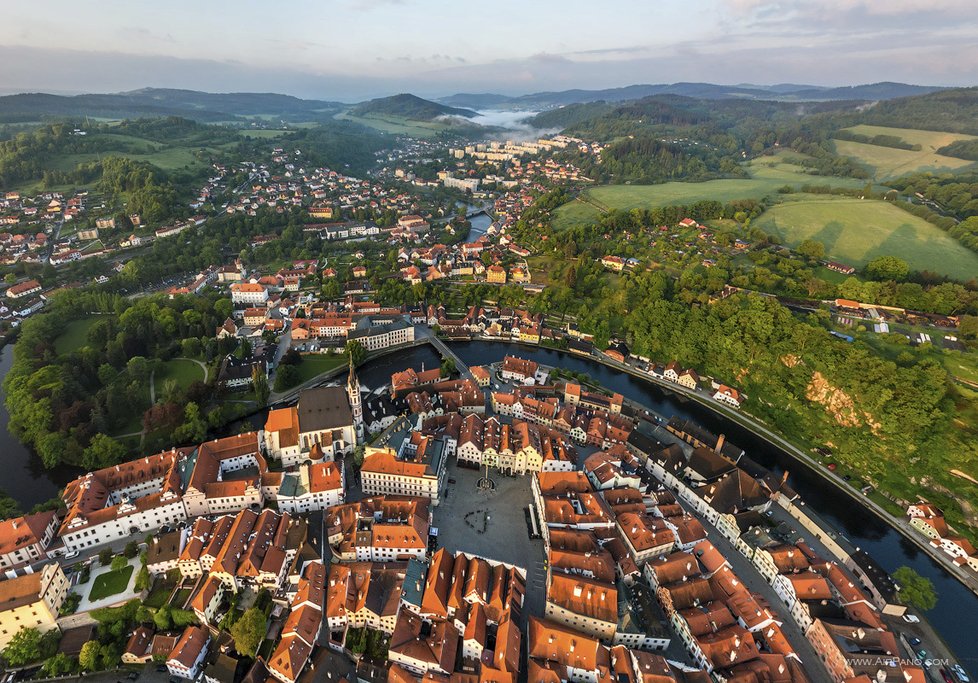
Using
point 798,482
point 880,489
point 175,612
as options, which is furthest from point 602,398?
point 175,612

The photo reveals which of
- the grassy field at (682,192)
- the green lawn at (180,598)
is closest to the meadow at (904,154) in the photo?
the grassy field at (682,192)

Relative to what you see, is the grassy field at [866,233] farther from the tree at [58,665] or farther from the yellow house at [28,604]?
the yellow house at [28,604]

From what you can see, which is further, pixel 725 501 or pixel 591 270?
pixel 591 270

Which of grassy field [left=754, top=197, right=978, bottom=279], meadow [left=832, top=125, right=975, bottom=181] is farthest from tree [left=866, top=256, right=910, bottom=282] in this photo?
meadow [left=832, top=125, right=975, bottom=181]

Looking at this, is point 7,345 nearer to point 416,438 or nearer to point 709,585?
point 416,438

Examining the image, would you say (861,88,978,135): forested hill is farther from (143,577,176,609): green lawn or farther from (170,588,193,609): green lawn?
(143,577,176,609): green lawn

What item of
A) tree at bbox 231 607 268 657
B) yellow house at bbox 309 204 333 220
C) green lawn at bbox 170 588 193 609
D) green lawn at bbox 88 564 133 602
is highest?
yellow house at bbox 309 204 333 220
